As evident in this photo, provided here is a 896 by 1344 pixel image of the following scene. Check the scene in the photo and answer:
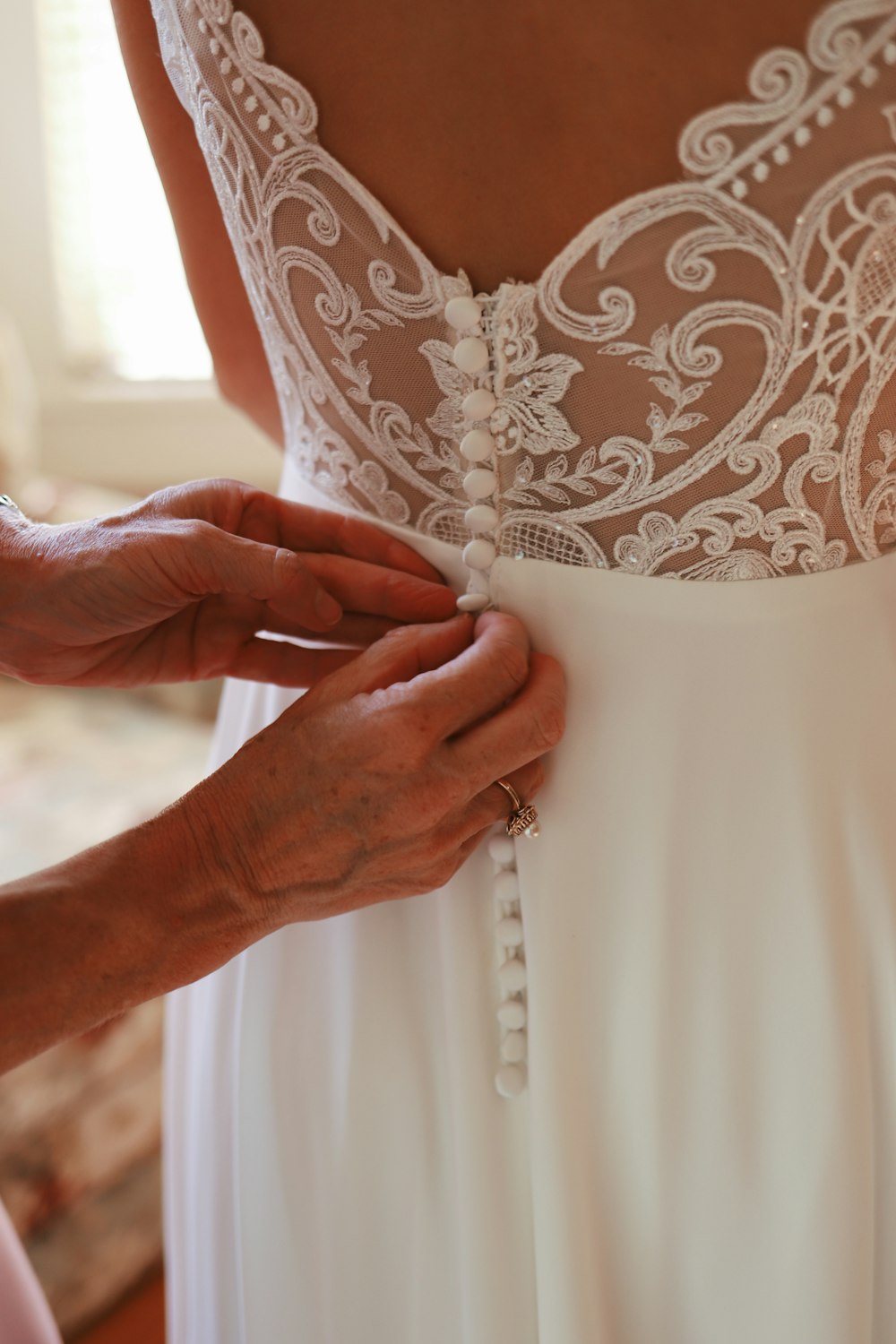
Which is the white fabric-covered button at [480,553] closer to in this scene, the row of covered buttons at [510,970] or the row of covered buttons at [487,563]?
the row of covered buttons at [487,563]

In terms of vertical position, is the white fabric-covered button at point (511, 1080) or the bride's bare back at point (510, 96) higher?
the bride's bare back at point (510, 96)

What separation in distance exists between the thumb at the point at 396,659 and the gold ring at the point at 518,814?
87 millimetres

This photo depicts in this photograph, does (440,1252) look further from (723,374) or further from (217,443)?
(217,443)

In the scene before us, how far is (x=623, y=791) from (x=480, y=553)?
0.55 feet

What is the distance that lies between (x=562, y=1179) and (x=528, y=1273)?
0.10 metres

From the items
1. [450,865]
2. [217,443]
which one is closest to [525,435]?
[450,865]

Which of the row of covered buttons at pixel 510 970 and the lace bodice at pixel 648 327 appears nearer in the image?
the lace bodice at pixel 648 327

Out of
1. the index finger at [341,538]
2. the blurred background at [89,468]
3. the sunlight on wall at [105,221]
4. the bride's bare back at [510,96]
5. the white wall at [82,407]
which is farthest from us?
the white wall at [82,407]

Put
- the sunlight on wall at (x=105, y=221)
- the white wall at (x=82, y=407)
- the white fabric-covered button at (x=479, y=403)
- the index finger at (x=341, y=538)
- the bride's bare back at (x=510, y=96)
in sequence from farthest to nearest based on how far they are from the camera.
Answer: the white wall at (x=82, y=407) → the sunlight on wall at (x=105, y=221) → the index finger at (x=341, y=538) → the white fabric-covered button at (x=479, y=403) → the bride's bare back at (x=510, y=96)

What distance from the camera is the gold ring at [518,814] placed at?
658mm

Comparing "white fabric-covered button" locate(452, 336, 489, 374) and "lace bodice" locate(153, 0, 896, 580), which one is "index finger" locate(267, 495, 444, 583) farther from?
"white fabric-covered button" locate(452, 336, 489, 374)

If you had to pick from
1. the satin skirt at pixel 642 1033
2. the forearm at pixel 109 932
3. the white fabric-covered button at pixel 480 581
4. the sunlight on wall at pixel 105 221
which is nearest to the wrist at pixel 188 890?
the forearm at pixel 109 932

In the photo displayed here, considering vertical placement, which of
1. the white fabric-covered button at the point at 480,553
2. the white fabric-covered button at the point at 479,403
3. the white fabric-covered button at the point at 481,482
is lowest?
the white fabric-covered button at the point at 480,553

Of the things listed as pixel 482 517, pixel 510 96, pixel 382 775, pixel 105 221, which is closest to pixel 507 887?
pixel 382 775
